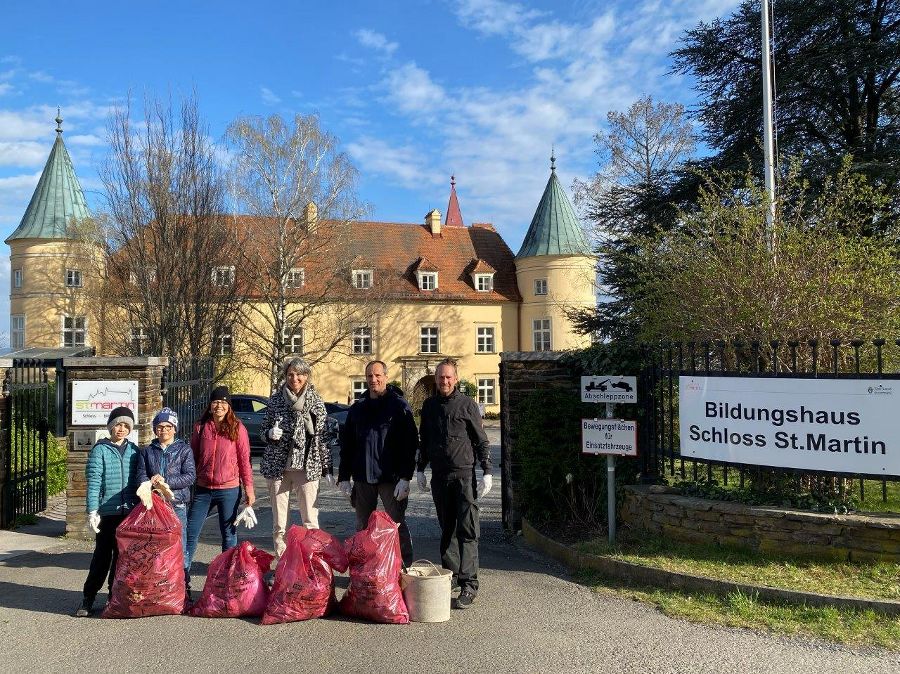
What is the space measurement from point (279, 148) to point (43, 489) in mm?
22519

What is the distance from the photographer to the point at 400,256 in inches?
1599

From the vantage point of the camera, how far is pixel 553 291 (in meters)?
39.5

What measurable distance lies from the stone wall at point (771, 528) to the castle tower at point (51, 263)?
34.8 m

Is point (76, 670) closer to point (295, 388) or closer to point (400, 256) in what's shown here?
point (295, 388)

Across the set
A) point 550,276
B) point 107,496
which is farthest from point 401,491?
point 550,276

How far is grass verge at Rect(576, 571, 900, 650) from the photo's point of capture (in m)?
4.59

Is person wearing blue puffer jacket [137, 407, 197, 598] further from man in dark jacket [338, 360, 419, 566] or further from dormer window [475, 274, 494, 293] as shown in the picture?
dormer window [475, 274, 494, 293]

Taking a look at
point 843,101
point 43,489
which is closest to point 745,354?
point 43,489

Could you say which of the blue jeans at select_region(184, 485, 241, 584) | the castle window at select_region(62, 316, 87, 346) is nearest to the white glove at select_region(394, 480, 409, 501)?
the blue jeans at select_region(184, 485, 241, 584)

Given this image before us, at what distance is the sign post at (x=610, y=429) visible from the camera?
6.81m

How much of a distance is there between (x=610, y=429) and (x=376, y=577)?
2932 millimetres

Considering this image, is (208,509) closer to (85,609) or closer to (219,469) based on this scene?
(219,469)

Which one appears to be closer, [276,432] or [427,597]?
[427,597]

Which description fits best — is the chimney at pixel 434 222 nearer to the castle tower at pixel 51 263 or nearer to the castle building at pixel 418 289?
the castle building at pixel 418 289
